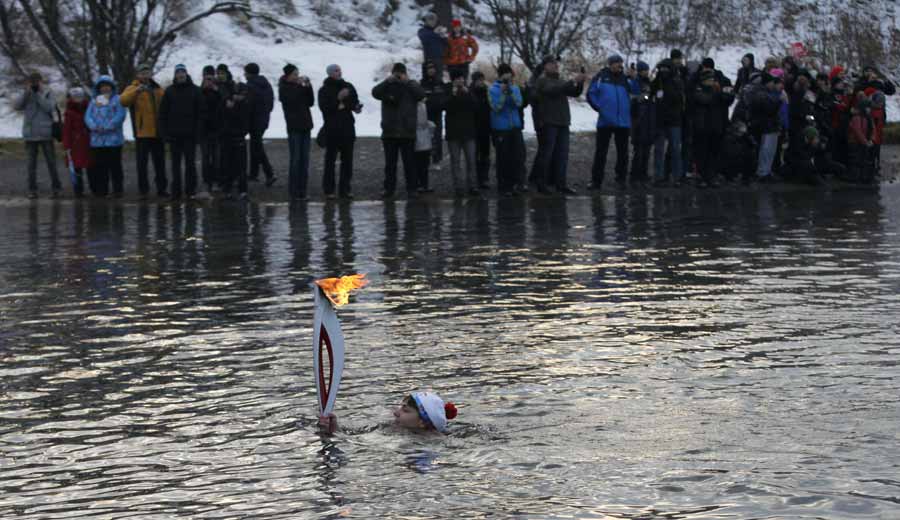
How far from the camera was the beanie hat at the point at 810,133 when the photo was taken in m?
26.0

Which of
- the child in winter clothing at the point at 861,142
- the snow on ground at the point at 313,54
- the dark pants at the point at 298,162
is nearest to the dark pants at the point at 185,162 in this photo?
the dark pants at the point at 298,162

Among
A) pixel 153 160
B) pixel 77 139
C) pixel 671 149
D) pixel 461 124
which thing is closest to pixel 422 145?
pixel 461 124

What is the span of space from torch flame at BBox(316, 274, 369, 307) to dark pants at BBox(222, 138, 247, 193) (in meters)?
15.3

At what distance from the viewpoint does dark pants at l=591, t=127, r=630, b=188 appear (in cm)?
2425

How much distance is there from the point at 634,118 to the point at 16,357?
1574cm

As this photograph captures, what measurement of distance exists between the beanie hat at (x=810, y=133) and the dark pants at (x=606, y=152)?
3.20 m

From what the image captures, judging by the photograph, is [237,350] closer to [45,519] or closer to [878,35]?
Result: [45,519]

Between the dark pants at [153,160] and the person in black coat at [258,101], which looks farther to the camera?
the dark pants at [153,160]

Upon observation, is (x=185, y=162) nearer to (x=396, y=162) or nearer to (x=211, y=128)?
(x=211, y=128)

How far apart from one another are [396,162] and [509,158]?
167 centimetres

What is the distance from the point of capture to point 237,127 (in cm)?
2316

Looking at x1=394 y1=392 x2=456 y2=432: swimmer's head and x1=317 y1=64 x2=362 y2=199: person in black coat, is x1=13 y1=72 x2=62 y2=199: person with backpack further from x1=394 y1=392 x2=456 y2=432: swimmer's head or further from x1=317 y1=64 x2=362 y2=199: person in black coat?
x1=394 y1=392 x2=456 y2=432: swimmer's head

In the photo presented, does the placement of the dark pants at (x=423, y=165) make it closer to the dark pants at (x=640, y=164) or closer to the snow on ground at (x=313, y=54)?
the dark pants at (x=640, y=164)

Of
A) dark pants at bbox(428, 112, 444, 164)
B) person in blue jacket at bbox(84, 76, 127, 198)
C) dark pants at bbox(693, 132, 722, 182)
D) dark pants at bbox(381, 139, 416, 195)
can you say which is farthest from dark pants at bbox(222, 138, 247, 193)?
dark pants at bbox(693, 132, 722, 182)
